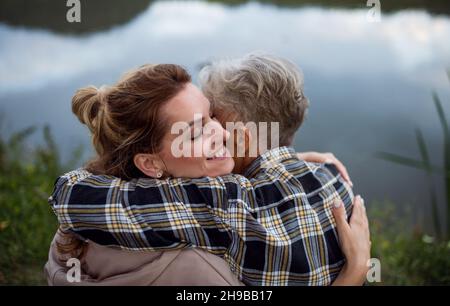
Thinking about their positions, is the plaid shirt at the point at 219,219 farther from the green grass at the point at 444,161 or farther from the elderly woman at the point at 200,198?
the green grass at the point at 444,161

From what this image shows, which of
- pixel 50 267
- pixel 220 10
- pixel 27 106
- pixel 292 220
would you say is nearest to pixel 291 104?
pixel 292 220

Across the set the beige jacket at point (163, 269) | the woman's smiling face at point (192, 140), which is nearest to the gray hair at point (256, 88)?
the woman's smiling face at point (192, 140)

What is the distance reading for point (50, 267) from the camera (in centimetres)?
189

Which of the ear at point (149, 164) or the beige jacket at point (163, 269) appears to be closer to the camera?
the beige jacket at point (163, 269)

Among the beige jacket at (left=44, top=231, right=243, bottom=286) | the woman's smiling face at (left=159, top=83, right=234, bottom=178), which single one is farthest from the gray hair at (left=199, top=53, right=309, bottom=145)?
the beige jacket at (left=44, top=231, right=243, bottom=286)

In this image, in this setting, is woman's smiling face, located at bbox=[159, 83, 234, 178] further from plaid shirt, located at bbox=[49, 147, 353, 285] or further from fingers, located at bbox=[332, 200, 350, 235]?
fingers, located at bbox=[332, 200, 350, 235]

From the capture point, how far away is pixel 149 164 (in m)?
1.86

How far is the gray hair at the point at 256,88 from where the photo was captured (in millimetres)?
1933

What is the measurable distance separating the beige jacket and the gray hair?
52cm

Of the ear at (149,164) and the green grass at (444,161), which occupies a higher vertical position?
the ear at (149,164)

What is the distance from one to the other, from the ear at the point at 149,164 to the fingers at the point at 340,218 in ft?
1.92

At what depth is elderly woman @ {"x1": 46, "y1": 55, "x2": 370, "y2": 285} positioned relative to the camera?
66.0 inches

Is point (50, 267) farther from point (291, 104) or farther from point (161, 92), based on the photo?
point (291, 104)

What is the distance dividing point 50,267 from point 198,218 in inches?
22.9
